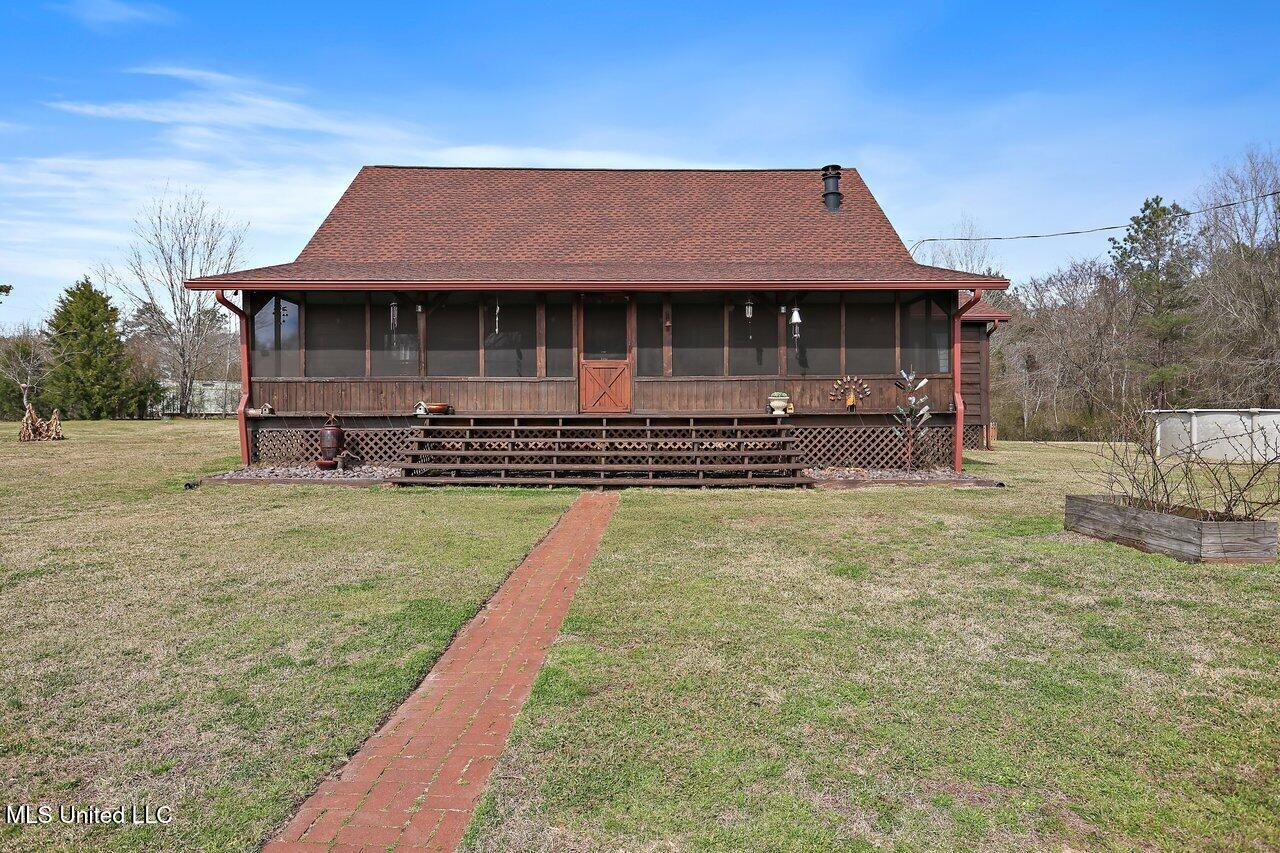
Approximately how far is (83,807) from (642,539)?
482cm

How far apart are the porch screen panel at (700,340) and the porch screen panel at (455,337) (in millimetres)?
3777

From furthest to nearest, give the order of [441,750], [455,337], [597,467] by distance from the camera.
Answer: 1. [455,337]
2. [597,467]
3. [441,750]

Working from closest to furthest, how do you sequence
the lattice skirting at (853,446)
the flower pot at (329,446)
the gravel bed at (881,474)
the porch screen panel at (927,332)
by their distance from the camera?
1. the gravel bed at (881,474)
2. the flower pot at (329,446)
3. the lattice skirting at (853,446)
4. the porch screen panel at (927,332)

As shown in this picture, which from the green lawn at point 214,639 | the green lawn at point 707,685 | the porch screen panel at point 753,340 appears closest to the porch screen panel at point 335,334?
the green lawn at point 214,639

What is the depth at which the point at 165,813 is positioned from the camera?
2357mm

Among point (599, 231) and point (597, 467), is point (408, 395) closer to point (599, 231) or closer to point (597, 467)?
point (597, 467)

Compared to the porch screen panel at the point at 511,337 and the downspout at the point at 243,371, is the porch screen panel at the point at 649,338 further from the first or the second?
the downspout at the point at 243,371

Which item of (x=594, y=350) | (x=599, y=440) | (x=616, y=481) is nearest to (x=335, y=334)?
(x=594, y=350)

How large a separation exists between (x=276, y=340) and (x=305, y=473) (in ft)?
9.86

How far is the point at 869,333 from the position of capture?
13.0 m

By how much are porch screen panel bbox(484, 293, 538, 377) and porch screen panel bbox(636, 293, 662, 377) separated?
1.98 meters

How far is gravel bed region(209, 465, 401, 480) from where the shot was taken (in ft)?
36.5

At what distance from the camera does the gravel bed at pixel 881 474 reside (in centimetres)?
1121

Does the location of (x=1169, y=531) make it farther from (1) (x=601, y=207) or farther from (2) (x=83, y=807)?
(1) (x=601, y=207)
